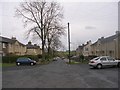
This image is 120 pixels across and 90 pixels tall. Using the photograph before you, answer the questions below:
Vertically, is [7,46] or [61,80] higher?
[7,46]

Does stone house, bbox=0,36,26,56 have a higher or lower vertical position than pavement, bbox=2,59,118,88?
higher

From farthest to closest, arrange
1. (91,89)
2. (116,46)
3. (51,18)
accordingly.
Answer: (51,18) < (116,46) < (91,89)

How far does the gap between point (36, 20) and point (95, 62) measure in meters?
30.6

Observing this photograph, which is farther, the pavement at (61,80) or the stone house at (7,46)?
the stone house at (7,46)

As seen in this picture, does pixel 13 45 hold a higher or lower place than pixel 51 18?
lower

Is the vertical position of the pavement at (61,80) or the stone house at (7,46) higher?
the stone house at (7,46)

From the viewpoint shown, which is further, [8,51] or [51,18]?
[8,51]

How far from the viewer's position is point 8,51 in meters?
73.8

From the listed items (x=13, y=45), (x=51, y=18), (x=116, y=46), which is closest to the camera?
(x=116, y=46)

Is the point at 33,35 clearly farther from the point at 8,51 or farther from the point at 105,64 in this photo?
the point at 105,64

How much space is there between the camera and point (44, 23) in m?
60.1

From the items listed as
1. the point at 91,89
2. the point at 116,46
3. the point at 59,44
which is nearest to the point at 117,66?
the point at 91,89

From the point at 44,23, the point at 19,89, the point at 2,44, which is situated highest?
the point at 44,23

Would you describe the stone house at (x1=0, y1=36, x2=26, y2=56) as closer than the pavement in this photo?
No
